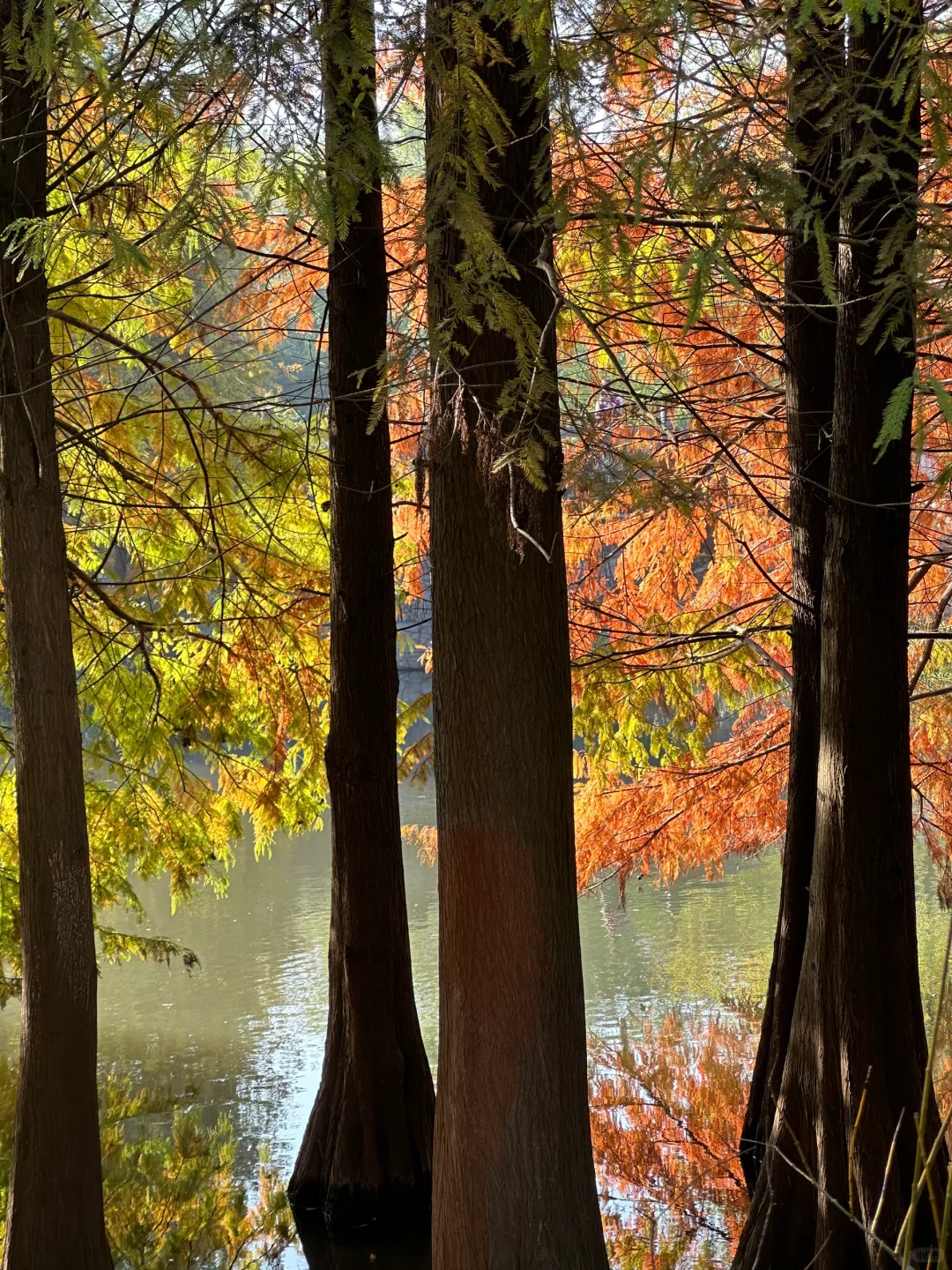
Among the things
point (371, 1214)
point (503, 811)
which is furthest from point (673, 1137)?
point (503, 811)

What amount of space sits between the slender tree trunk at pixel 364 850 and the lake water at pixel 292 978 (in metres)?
0.63

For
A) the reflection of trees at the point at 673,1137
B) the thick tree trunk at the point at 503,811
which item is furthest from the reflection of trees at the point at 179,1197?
the thick tree trunk at the point at 503,811

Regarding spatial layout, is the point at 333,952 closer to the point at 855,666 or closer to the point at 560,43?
the point at 855,666

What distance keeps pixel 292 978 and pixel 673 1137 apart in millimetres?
5162

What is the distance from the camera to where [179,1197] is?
249 inches

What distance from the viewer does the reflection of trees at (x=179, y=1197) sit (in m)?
5.58

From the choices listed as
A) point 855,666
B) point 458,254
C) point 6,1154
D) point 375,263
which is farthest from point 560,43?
point 6,1154

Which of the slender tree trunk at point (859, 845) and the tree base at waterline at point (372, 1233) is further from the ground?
the slender tree trunk at point (859, 845)

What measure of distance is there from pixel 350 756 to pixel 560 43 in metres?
3.59

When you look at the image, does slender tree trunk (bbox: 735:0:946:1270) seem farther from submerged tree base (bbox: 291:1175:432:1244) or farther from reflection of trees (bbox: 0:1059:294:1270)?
reflection of trees (bbox: 0:1059:294:1270)

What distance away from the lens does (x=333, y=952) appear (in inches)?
247

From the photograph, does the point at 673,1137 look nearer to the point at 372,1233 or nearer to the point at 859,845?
the point at 372,1233

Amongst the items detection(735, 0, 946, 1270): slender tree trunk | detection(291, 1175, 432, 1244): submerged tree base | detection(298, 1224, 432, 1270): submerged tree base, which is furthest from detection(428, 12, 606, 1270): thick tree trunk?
detection(291, 1175, 432, 1244): submerged tree base

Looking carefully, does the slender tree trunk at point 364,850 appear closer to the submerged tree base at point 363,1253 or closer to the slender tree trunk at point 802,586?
the submerged tree base at point 363,1253
